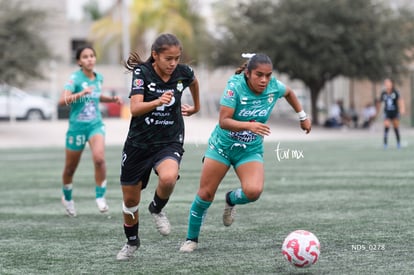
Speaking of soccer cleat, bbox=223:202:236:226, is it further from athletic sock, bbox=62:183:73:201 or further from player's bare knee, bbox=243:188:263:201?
athletic sock, bbox=62:183:73:201

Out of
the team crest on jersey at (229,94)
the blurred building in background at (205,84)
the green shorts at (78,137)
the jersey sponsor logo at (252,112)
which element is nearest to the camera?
the team crest on jersey at (229,94)

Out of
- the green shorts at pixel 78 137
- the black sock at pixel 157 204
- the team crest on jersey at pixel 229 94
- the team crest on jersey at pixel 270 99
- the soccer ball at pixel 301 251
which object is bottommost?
the soccer ball at pixel 301 251

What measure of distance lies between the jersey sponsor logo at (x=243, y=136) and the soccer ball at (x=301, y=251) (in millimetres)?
1288

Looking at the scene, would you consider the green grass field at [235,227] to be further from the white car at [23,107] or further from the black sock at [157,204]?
the white car at [23,107]

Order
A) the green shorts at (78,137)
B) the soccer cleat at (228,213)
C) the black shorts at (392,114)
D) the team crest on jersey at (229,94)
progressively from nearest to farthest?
the team crest on jersey at (229,94) → the soccer cleat at (228,213) → the green shorts at (78,137) → the black shorts at (392,114)

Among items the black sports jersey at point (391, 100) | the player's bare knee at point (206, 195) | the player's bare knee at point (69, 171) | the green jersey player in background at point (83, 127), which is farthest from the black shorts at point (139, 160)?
the black sports jersey at point (391, 100)

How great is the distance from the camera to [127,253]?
24.0 feet

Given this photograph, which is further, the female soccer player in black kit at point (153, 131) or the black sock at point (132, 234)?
the black sock at point (132, 234)

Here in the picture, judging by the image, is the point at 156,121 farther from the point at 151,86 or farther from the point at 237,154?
the point at 237,154

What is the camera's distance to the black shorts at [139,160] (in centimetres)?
734

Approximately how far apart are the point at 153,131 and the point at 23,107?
36.5m

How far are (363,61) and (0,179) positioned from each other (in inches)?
1052

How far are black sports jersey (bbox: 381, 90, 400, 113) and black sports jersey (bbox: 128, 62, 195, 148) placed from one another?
17160 mm

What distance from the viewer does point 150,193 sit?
1378 centimetres
